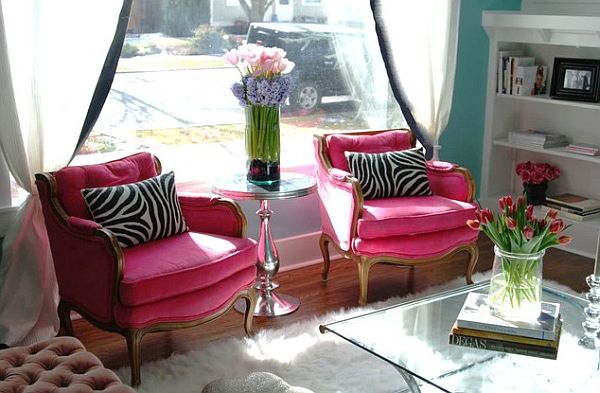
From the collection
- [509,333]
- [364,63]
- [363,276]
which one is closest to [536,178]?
[364,63]

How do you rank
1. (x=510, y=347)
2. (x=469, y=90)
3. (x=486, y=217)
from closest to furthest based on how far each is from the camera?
(x=510, y=347) < (x=486, y=217) < (x=469, y=90)

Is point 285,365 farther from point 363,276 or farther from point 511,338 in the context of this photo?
point 511,338

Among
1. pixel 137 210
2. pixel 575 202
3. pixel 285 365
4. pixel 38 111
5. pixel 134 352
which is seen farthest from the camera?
pixel 575 202

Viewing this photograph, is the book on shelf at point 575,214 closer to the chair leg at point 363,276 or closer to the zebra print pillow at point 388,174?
the zebra print pillow at point 388,174

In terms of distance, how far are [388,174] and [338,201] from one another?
34cm

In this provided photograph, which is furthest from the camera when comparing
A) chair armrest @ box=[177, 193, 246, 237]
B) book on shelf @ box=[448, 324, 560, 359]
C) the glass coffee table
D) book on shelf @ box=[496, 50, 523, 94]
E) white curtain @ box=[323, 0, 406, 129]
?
book on shelf @ box=[496, 50, 523, 94]

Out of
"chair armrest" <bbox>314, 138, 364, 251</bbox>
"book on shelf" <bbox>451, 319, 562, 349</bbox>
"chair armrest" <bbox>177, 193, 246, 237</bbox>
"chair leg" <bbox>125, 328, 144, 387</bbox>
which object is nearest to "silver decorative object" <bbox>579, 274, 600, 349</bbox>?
"book on shelf" <bbox>451, 319, 562, 349</bbox>

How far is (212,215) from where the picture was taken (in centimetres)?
369

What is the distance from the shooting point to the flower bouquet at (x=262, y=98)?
12.2ft

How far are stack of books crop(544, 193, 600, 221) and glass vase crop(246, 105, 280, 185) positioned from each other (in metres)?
2.07

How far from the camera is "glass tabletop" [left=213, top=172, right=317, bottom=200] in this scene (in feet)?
12.2

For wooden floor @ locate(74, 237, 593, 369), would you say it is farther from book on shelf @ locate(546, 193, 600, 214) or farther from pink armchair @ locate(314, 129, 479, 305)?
book on shelf @ locate(546, 193, 600, 214)

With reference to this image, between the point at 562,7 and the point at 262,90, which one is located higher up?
the point at 562,7

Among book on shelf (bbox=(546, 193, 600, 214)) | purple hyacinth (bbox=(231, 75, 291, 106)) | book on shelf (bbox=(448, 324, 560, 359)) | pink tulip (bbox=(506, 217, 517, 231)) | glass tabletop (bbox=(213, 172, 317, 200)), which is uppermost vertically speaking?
purple hyacinth (bbox=(231, 75, 291, 106))
